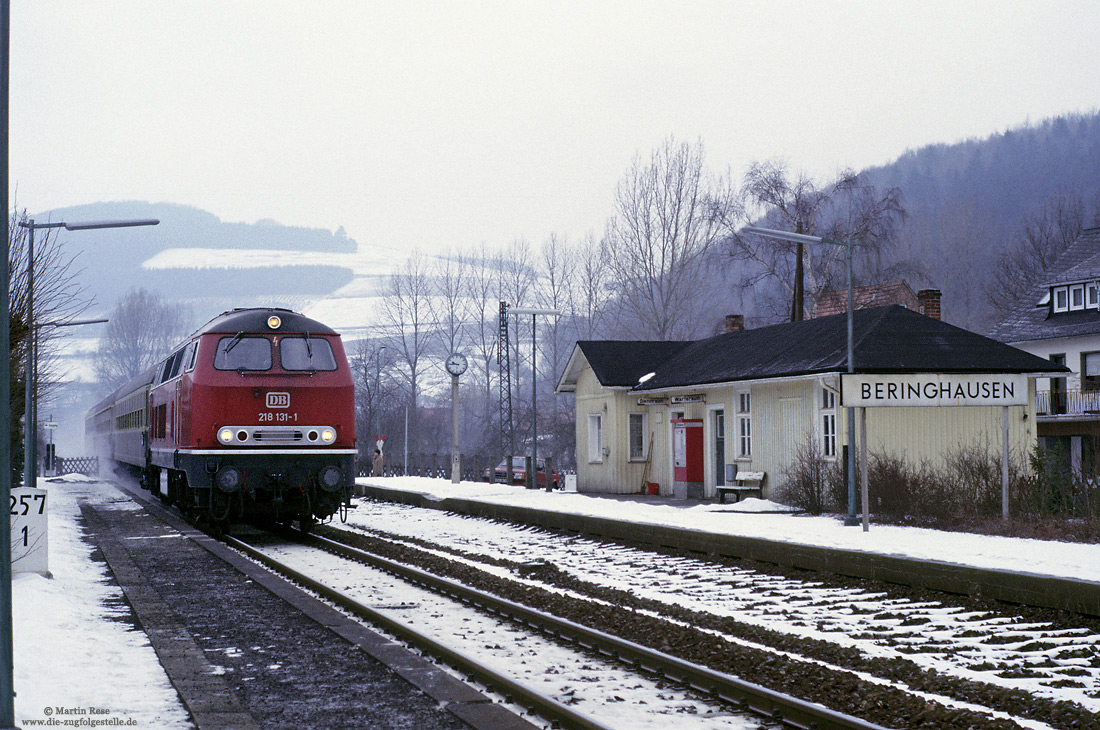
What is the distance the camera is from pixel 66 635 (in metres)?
8.94

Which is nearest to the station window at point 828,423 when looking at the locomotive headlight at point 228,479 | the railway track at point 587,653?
the locomotive headlight at point 228,479

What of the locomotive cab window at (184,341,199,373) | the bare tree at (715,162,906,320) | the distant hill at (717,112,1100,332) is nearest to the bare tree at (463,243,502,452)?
the distant hill at (717,112,1100,332)

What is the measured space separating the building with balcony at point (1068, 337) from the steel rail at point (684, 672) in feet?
115

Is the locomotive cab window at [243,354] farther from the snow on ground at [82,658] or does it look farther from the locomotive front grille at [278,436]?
the snow on ground at [82,658]

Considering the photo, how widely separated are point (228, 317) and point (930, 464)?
47.0ft

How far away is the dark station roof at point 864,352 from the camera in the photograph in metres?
24.4

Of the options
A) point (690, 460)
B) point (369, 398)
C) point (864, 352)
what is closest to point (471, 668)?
point (864, 352)

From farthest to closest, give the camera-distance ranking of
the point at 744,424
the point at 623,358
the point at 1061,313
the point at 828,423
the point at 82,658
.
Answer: the point at 1061,313 → the point at 623,358 → the point at 744,424 → the point at 828,423 → the point at 82,658

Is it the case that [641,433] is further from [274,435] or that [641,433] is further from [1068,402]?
[1068,402]

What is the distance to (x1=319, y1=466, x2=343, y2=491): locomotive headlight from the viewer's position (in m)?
17.1

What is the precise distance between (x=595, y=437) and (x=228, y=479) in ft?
64.2

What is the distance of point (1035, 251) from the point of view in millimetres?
70438

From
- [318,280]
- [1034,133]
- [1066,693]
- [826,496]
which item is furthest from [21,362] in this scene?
[318,280]

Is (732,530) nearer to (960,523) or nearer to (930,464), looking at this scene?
(960,523)
